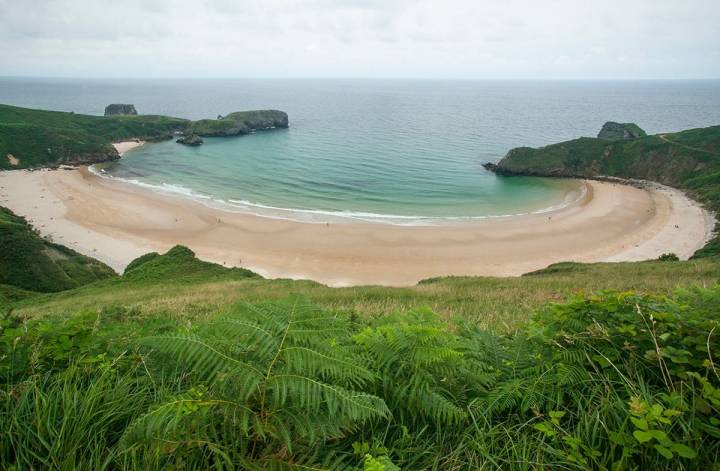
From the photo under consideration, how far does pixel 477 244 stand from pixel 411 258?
8.32m

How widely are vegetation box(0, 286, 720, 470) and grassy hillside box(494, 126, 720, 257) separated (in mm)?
76820

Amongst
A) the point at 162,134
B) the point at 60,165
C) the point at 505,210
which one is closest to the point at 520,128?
the point at 505,210

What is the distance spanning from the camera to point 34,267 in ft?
88.9

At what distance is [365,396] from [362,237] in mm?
39248

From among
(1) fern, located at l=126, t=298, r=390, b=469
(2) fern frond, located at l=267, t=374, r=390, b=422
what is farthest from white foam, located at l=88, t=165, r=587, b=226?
(2) fern frond, located at l=267, t=374, r=390, b=422

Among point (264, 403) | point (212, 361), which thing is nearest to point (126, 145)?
point (212, 361)

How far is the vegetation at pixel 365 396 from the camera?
253cm

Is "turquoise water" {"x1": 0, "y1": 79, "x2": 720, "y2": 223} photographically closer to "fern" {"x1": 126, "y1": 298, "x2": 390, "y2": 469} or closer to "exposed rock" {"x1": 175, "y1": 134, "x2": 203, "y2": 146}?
"exposed rock" {"x1": 175, "y1": 134, "x2": 203, "y2": 146}

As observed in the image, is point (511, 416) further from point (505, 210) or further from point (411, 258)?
point (505, 210)

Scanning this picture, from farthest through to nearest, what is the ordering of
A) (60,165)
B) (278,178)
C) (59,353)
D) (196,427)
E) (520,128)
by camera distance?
(520,128) < (60,165) < (278,178) < (59,353) < (196,427)

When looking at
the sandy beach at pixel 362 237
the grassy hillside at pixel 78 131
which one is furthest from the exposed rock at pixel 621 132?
the grassy hillside at pixel 78 131

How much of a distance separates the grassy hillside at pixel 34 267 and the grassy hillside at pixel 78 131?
2238 inches

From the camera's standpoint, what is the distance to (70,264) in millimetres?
30469

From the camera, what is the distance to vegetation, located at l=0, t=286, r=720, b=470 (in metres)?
2.53
